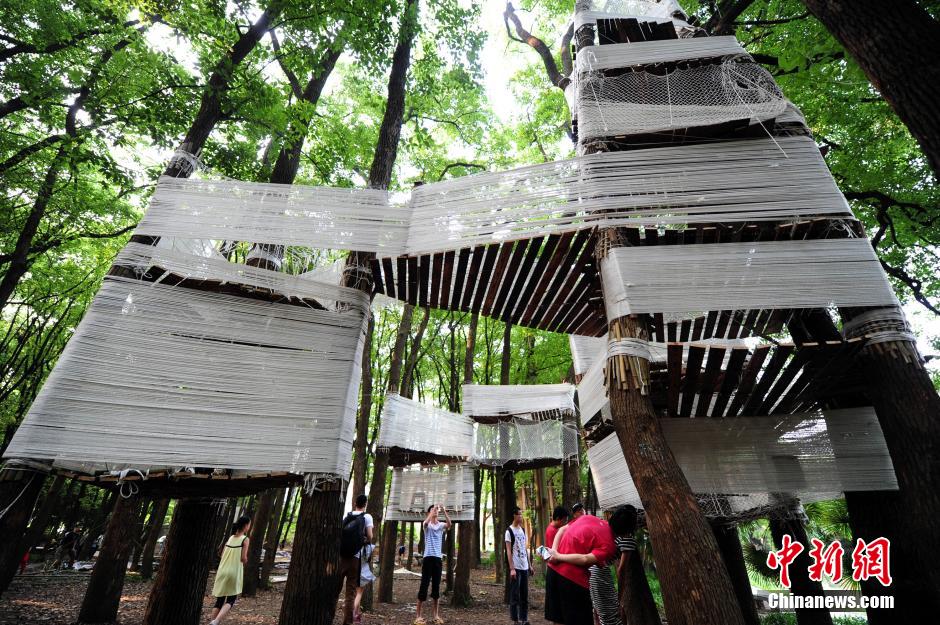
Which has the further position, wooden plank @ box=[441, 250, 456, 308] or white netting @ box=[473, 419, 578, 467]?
white netting @ box=[473, 419, 578, 467]

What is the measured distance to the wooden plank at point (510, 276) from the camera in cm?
393

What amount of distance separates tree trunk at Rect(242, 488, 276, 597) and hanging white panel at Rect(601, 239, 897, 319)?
28.5ft

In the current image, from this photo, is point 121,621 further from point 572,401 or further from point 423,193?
point 572,401

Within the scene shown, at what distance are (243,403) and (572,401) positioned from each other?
789 cm

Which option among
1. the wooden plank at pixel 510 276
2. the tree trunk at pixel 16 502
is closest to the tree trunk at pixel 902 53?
the wooden plank at pixel 510 276

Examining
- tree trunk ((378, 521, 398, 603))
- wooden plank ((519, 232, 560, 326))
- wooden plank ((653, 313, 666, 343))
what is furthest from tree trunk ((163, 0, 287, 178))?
tree trunk ((378, 521, 398, 603))

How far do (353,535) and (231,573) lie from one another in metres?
1.86

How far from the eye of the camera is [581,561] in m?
3.76

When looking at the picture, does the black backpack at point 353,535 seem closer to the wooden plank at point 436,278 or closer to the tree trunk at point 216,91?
the wooden plank at point 436,278

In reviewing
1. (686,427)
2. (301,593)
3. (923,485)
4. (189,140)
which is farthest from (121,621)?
(923,485)

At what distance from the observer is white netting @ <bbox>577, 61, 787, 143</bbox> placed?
167 inches

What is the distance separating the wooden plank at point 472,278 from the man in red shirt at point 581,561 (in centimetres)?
243

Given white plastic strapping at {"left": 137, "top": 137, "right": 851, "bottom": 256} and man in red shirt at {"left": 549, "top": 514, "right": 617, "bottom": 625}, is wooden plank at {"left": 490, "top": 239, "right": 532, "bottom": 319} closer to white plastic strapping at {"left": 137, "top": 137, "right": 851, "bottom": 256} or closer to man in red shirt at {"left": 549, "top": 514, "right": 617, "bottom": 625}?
white plastic strapping at {"left": 137, "top": 137, "right": 851, "bottom": 256}

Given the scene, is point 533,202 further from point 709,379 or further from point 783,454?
point 783,454
